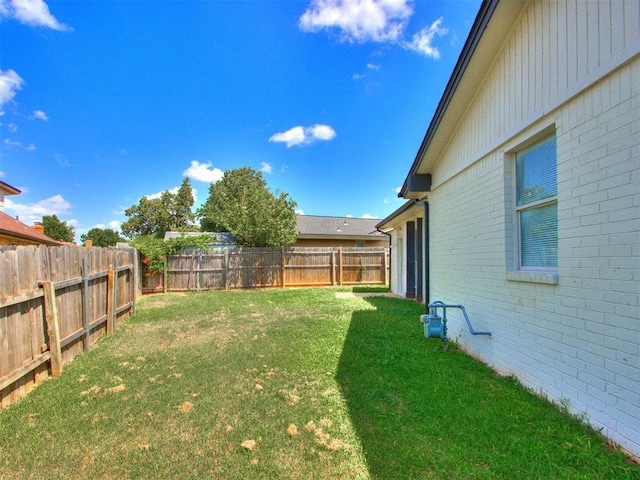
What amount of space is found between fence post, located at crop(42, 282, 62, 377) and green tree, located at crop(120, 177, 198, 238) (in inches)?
1373

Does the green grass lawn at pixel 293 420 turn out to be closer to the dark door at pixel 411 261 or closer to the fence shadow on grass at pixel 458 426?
the fence shadow on grass at pixel 458 426

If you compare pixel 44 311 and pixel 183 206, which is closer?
pixel 44 311

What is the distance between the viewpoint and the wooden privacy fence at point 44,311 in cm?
328

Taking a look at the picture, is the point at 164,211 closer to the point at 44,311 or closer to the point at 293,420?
the point at 44,311

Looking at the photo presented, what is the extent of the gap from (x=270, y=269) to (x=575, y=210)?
1319 centimetres

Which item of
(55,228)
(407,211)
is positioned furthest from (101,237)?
(407,211)

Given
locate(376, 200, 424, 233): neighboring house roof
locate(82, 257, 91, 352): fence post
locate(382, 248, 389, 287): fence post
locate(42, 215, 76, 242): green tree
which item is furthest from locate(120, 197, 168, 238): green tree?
locate(82, 257, 91, 352): fence post

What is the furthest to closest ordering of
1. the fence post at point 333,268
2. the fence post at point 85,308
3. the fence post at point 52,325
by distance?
the fence post at point 333,268 → the fence post at point 85,308 → the fence post at point 52,325

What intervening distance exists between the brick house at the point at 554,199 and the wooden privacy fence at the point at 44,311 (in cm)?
537

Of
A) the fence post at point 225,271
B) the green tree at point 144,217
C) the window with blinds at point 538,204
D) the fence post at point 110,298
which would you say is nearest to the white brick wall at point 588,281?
the window with blinds at point 538,204

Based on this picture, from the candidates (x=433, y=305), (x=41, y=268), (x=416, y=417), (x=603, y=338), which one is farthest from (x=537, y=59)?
(x=41, y=268)

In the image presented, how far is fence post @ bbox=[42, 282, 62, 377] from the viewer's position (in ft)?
13.0

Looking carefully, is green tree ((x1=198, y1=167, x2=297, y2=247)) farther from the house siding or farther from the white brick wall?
the white brick wall

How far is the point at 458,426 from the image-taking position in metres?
2.65
